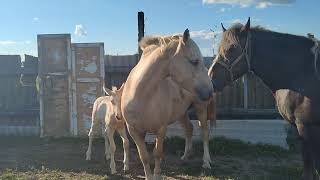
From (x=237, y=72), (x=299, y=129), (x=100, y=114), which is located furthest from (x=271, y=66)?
(x=100, y=114)

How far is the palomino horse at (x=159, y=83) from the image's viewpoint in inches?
170

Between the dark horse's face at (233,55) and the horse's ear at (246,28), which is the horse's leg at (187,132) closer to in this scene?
the dark horse's face at (233,55)

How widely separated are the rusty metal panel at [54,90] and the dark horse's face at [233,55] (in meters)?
5.79

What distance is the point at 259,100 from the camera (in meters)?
9.95

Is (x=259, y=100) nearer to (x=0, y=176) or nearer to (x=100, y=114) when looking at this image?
(x=100, y=114)

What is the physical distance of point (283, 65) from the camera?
455cm

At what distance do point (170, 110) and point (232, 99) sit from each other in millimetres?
5059

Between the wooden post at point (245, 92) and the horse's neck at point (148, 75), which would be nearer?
the horse's neck at point (148, 75)

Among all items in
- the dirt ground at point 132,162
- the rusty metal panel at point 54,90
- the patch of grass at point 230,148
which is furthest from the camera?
the rusty metal panel at point 54,90

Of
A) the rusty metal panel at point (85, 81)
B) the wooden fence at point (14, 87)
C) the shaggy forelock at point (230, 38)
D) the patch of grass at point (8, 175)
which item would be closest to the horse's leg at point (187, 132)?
the rusty metal panel at point (85, 81)

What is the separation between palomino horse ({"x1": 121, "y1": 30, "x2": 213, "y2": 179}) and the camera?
432 centimetres

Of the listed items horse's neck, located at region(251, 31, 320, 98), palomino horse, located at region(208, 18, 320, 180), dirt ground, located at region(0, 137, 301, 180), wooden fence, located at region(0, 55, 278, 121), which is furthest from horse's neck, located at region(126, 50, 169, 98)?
wooden fence, located at region(0, 55, 278, 121)

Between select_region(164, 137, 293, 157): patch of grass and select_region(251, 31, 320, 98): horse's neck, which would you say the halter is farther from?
select_region(164, 137, 293, 157): patch of grass

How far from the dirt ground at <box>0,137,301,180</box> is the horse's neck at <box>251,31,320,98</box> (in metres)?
2.13
